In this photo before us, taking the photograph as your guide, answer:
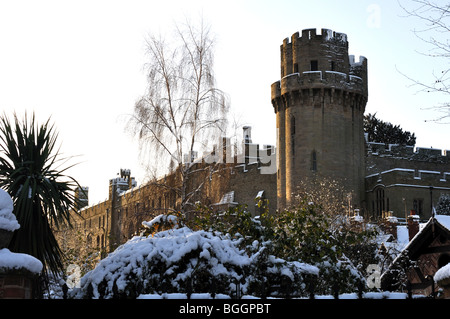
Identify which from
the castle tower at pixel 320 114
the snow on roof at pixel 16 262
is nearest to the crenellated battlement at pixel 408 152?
the castle tower at pixel 320 114

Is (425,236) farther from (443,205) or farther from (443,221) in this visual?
(443,205)

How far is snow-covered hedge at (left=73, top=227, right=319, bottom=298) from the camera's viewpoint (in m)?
10.5

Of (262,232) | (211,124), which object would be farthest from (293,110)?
(262,232)

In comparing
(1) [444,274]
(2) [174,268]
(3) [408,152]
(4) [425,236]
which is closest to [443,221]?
(4) [425,236]

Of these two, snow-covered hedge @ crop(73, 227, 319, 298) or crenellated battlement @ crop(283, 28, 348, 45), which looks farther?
crenellated battlement @ crop(283, 28, 348, 45)

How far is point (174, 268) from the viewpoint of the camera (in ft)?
35.2

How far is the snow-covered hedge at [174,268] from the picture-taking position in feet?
34.5

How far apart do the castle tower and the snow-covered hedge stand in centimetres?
3182

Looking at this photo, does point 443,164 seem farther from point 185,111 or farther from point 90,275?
point 90,275

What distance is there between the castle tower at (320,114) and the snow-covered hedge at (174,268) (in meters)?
31.8

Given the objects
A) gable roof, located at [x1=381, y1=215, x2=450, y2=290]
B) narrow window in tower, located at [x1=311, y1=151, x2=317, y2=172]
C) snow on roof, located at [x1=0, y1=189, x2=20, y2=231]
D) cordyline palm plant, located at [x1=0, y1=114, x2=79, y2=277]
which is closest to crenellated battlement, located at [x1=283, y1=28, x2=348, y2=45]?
narrow window in tower, located at [x1=311, y1=151, x2=317, y2=172]

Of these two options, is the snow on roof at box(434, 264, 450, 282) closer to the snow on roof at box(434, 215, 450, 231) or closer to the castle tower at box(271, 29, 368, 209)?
the snow on roof at box(434, 215, 450, 231)

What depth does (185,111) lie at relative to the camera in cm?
2475

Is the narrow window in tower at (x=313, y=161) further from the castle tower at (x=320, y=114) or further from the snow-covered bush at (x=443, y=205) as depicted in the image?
the snow-covered bush at (x=443, y=205)
